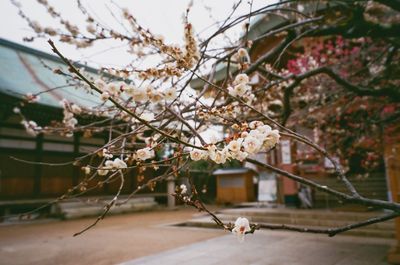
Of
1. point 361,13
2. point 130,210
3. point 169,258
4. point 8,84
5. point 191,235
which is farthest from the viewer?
point 130,210

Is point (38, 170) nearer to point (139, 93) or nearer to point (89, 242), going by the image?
point (89, 242)

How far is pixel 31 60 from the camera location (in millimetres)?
14844

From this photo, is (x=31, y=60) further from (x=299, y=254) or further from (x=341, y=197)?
(x=341, y=197)

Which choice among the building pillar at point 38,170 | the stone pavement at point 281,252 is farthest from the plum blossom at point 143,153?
the building pillar at point 38,170

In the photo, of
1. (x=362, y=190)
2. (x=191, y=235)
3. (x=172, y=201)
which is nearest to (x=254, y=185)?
(x=172, y=201)

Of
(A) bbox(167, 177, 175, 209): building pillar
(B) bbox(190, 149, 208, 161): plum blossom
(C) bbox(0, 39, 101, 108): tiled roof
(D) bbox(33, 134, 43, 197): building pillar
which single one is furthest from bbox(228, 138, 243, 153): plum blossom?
(A) bbox(167, 177, 175, 209): building pillar

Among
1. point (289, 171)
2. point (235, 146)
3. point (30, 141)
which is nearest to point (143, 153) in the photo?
point (235, 146)

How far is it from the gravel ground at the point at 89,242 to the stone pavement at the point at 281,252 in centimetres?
70

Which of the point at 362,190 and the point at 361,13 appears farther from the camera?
the point at 362,190

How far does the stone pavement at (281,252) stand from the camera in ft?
15.8

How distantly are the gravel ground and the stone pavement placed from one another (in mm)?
703

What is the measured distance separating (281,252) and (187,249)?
1798 millimetres

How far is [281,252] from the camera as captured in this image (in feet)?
17.7

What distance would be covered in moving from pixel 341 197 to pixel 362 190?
454 inches
